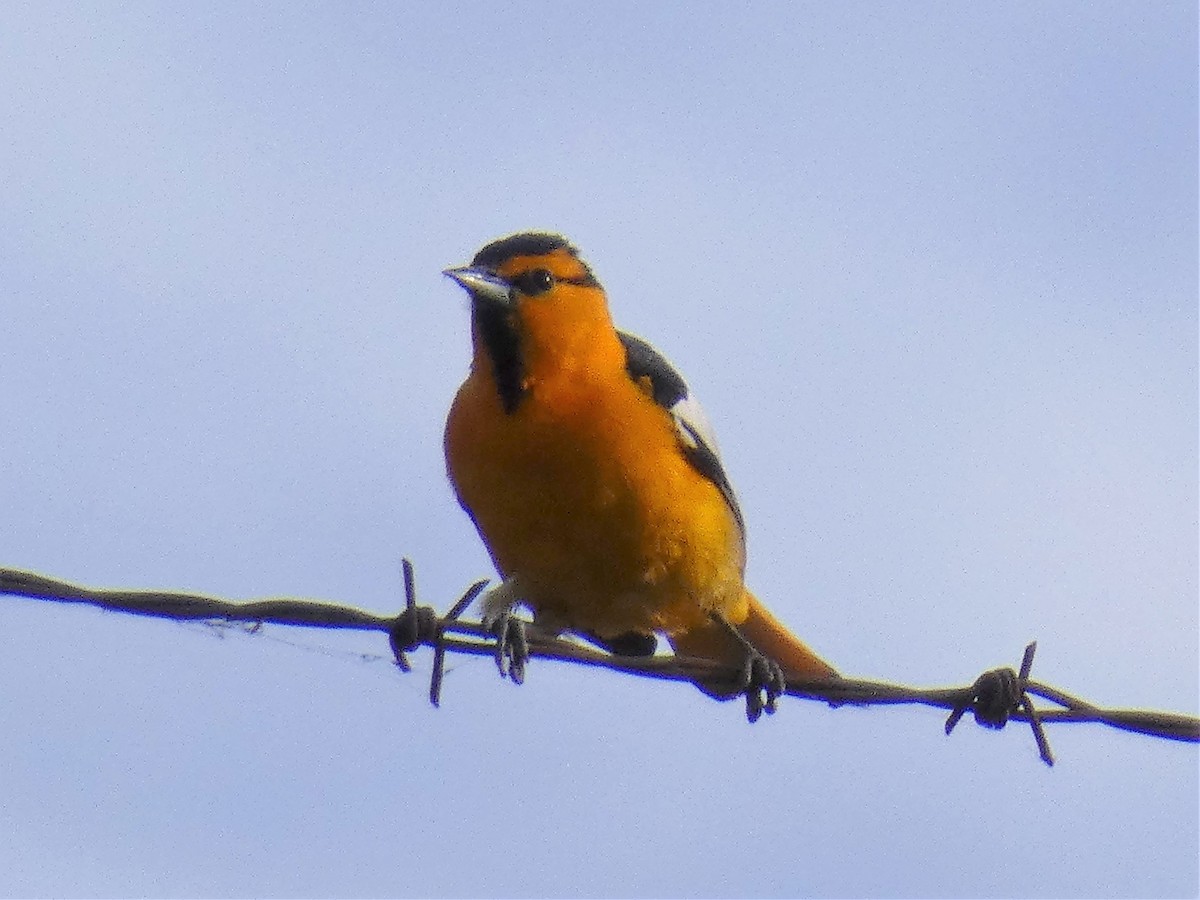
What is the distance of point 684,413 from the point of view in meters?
6.29

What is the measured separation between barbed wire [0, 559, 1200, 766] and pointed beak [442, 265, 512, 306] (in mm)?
1956

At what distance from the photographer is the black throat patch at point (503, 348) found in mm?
5938

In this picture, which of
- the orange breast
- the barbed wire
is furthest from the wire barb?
the orange breast

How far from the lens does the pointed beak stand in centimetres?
645

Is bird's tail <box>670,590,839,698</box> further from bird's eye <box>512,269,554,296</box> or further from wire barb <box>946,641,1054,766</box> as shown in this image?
wire barb <box>946,641,1054,766</box>

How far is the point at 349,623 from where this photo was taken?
14.0 feet

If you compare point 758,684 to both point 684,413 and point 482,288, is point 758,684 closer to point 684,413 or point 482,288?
point 684,413

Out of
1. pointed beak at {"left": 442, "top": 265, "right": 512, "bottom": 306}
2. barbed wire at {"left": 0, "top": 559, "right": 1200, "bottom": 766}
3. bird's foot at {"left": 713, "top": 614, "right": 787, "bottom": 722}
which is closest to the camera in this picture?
barbed wire at {"left": 0, "top": 559, "right": 1200, "bottom": 766}

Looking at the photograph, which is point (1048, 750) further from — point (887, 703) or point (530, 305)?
point (530, 305)

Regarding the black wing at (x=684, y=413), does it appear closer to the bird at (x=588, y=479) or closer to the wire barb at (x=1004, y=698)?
the bird at (x=588, y=479)

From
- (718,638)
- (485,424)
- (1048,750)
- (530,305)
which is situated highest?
(530,305)

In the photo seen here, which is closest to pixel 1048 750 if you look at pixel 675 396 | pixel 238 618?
pixel 238 618

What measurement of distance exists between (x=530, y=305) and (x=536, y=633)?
1.25 m

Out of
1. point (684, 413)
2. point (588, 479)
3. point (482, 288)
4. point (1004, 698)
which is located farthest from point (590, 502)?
point (1004, 698)
